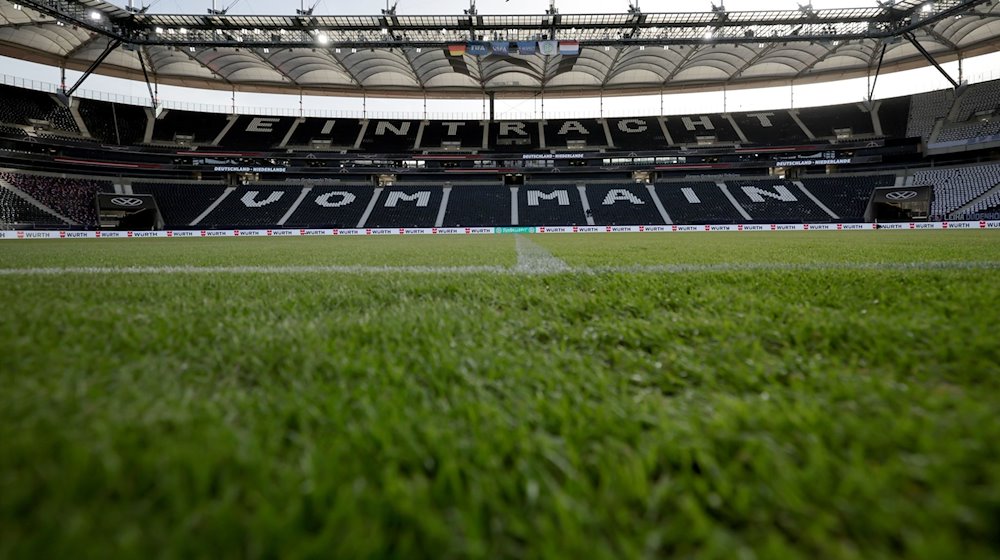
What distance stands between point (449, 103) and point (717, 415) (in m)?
40.9

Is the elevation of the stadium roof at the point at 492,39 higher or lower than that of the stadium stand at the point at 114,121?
higher

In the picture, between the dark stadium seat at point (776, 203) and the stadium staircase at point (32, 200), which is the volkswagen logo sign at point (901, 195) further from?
the stadium staircase at point (32, 200)

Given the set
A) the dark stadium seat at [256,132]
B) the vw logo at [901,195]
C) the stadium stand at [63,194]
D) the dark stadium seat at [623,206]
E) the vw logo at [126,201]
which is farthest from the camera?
the dark stadium seat at [256,132]

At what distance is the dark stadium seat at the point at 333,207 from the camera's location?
2823 cm

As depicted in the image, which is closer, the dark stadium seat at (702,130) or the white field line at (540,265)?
the white field line at (540,265)

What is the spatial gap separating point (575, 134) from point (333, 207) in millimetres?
21352

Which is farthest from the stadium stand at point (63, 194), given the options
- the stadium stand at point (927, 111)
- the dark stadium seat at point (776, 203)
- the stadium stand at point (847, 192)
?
the stadium stand at point (927, 111)

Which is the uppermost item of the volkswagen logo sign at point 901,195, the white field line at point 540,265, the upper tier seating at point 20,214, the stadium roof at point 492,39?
the stadium roof at point 492,39

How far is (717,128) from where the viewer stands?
118 ft

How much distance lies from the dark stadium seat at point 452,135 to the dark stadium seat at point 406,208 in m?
4.69

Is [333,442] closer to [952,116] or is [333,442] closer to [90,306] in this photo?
[90,306]

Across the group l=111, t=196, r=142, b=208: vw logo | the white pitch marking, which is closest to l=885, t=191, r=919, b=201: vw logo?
the white pitch marking

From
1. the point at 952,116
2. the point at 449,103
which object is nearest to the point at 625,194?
the point at 449,103

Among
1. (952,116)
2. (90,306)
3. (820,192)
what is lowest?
(90,306)
